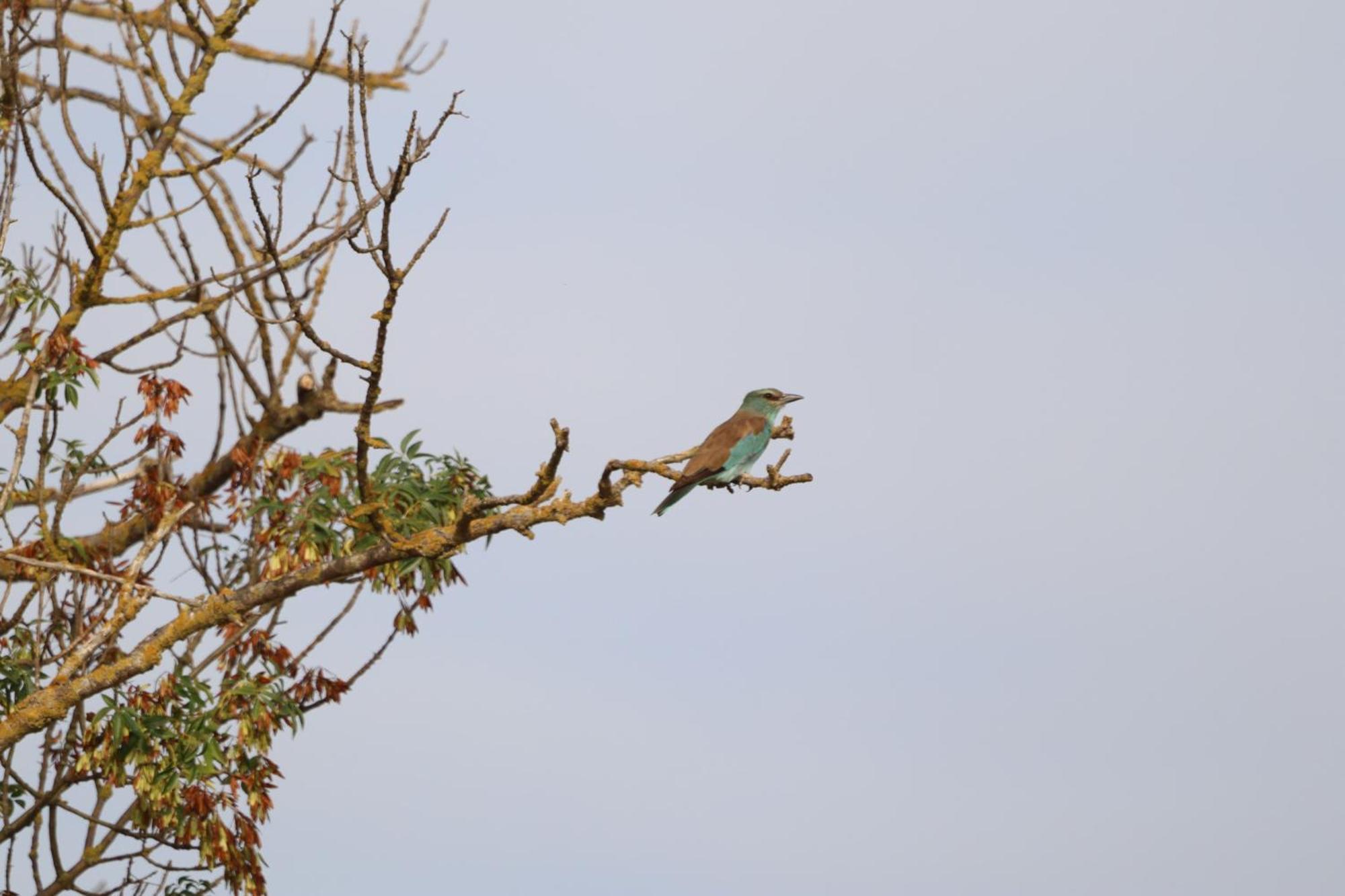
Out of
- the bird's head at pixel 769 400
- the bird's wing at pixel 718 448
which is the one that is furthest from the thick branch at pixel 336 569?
the bird's head at pixel 769 400

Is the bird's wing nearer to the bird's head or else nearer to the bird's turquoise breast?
the bird's turquoise breast

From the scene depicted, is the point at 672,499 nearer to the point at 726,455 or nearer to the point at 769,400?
the point at 726,455

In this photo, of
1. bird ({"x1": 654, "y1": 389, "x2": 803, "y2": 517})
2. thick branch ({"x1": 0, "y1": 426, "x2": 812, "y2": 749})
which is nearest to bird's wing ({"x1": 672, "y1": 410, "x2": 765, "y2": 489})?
bird ({"x1": 654, "y1": 389, "x2": 803, "y2": 517})

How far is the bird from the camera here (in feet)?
35.7

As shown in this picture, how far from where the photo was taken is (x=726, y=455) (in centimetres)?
1103

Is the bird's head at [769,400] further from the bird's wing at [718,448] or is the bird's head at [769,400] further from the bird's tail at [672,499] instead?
the bird's tail at [672,499]

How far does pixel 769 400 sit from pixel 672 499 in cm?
181

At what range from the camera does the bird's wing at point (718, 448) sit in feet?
35.5

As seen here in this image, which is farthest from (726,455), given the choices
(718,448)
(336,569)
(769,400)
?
(336,569)

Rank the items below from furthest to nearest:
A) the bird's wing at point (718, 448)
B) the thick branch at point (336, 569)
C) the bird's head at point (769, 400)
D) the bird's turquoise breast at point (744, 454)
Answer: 1. the bird's head at point (769, 400)
2. the bird's turquoise breast at point (744, 454)
3. the bird's wing at point (718, 448)
4. the thick branch at point (336, 569)

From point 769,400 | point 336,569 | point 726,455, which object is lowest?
point 336,569

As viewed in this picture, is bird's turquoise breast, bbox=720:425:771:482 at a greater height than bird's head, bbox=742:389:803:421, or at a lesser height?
lesser

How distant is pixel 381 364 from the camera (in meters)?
8.51

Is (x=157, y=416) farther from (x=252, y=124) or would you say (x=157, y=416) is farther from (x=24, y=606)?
(x=252, y=124)
